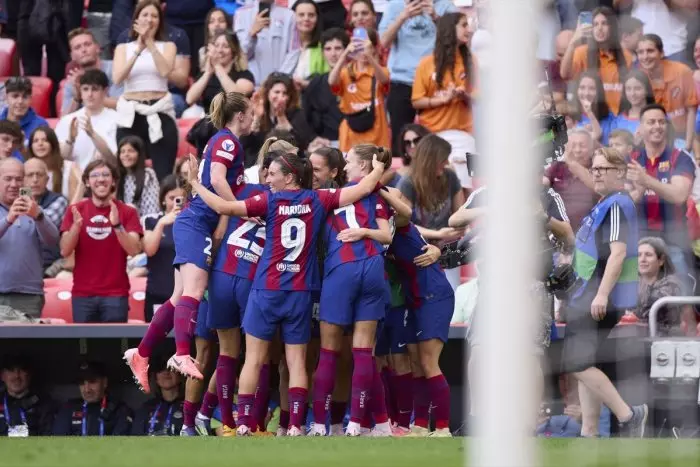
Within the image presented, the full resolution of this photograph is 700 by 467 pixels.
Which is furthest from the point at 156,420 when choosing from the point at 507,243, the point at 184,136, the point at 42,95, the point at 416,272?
the point at 507,243

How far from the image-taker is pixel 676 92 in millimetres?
8188

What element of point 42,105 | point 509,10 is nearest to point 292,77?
point 42,105

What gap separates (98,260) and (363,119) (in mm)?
2590

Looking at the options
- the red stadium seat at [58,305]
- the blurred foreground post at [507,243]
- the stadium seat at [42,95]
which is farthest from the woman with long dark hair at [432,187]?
the blurred foreground post at [507,243]

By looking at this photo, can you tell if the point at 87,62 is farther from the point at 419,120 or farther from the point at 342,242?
the point at 342,242

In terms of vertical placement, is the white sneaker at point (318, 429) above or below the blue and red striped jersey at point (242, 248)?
below

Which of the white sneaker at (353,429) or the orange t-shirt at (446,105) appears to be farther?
the orange t-shirt at (446,105)

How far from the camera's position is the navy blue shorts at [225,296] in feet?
26.7

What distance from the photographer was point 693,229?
832 centimetres

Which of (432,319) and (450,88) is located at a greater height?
(450,88)

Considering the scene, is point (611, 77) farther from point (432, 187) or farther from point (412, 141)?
point (412, 141)

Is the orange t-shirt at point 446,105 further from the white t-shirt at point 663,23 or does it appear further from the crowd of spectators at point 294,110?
the white t-shirt at point 663,23

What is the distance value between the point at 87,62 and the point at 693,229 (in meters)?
6.32

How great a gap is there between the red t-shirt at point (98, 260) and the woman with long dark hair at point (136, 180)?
1030mm
